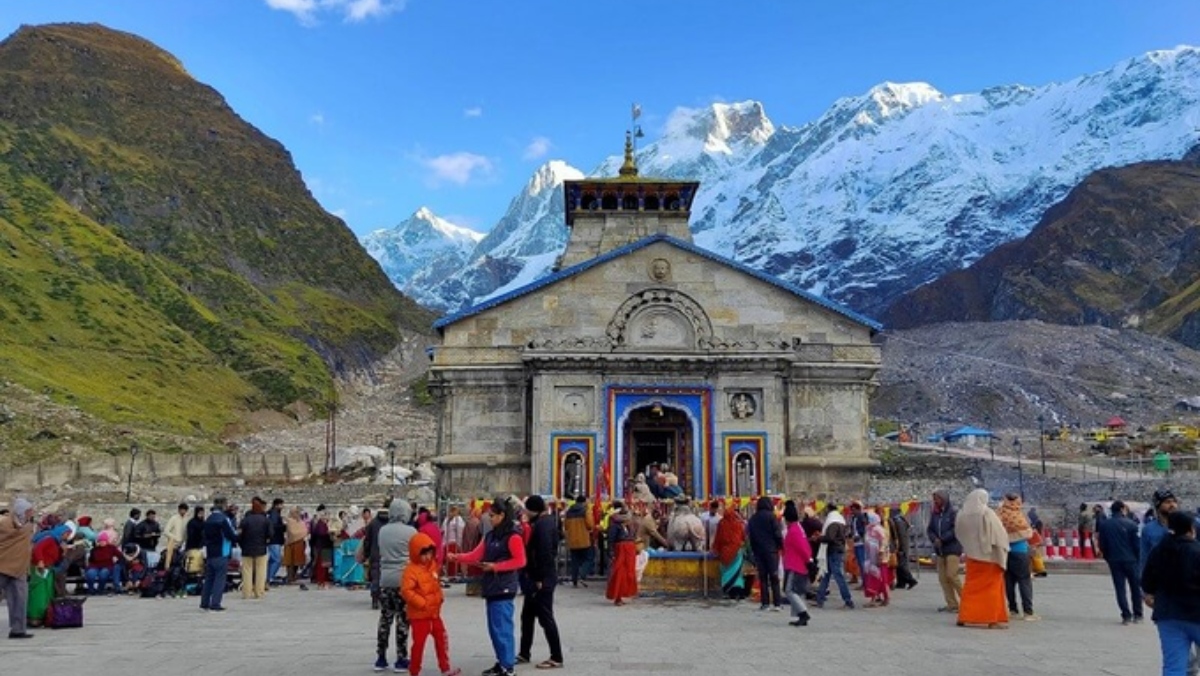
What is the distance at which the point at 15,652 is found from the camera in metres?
11.5

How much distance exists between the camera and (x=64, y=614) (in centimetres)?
1375

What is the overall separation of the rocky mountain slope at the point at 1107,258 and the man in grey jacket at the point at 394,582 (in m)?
146

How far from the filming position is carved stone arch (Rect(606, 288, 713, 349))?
28.3m

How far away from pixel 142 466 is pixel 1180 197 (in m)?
171

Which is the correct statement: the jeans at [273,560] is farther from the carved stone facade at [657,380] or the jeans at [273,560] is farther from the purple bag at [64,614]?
the carved stone facade at [657,380]

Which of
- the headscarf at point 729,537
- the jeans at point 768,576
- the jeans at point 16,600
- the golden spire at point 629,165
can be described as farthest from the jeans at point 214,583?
the golden spire at point 629,165

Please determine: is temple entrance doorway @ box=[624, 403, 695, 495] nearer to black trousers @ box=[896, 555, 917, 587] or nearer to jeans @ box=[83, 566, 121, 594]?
black trousers @ box=[896, 555, 917, 587]

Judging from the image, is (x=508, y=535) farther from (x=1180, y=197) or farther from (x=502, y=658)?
(x=1180, y=197)

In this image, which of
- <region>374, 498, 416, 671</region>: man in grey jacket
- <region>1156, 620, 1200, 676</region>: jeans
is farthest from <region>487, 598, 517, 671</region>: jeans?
<region>1156, 620, 1200, 676</region>: jeans

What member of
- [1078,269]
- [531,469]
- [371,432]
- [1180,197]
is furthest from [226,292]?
[1180,197]

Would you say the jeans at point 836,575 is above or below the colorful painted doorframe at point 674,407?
below

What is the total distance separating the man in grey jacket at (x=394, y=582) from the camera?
10.5 m

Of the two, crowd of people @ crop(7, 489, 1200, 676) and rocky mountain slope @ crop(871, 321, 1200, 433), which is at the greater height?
rocky mountain slope @ crop(871, 321, 1200, 433)

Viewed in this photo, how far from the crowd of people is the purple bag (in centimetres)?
18
